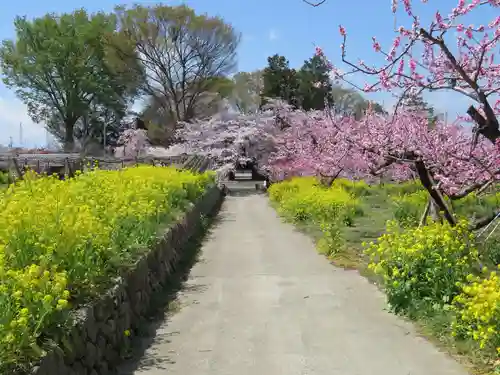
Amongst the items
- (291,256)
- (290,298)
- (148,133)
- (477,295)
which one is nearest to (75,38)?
(148,133)

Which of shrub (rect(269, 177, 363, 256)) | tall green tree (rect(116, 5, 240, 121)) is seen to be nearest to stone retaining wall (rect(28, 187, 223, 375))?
shrub (rect(269, 177, 363, 256))

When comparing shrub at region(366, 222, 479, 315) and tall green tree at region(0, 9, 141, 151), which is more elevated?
tall green tree at region(0, 9, 141, 151)

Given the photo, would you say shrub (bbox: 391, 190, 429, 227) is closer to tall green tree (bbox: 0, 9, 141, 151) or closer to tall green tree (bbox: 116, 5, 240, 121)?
tall green tree (bbox: 116, 5, 240, 121)

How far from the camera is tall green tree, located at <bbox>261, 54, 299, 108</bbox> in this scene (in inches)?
2023

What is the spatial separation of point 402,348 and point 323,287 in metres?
3.24

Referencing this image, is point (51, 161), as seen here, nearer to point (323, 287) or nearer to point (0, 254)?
point (323, 287)

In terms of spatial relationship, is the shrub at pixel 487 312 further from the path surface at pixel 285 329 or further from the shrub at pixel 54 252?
the shrub at pixel 54 252

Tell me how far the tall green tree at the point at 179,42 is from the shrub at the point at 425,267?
38.3m

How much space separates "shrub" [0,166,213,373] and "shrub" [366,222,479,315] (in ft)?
10.5

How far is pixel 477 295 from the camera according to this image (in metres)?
4.79

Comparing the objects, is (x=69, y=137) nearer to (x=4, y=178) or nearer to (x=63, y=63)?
(x=63, y=63)

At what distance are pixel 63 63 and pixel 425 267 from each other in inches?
2108

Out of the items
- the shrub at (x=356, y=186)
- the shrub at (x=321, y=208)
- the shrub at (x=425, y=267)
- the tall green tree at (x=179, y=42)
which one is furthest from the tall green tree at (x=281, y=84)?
the shrub at (x=425, y=267)

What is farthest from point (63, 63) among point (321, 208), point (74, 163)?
point (321, 208)
